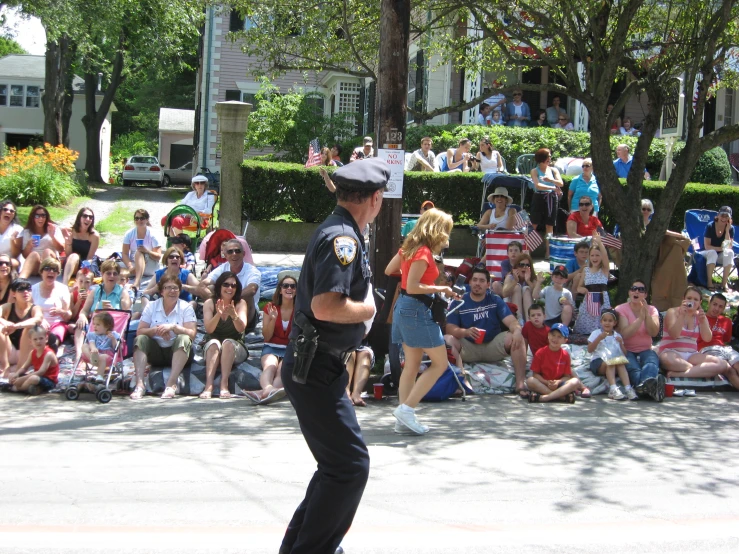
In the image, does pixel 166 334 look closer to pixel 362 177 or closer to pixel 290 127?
pixel 362 177

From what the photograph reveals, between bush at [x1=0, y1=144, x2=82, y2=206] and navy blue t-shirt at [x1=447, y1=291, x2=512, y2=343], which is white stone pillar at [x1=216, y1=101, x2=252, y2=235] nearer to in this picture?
navy blue t-shirt at [x1=447, y1=291, x2=512, y2=343]

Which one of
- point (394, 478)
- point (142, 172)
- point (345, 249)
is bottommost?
point (394, 478)

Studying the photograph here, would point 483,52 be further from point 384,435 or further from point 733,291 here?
point 384,435

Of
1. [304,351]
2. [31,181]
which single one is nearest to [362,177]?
[304,351]

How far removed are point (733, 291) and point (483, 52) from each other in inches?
226

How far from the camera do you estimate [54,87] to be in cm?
3108

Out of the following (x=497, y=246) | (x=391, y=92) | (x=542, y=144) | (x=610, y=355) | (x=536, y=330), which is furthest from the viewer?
(x=542, y=144)

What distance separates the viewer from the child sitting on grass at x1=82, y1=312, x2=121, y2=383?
29.6 feet

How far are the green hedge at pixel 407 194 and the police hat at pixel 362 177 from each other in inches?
471

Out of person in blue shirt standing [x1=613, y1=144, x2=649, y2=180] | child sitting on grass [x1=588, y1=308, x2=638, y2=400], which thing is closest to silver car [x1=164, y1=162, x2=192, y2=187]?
person in blue shirt standing [x1=613, y1=144, x2=649, y2=180]

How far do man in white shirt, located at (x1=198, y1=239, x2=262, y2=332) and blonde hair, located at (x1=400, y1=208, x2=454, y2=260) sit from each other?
3348mm

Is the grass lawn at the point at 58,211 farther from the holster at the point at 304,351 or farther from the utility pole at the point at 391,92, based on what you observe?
the holster at the point at 304,351

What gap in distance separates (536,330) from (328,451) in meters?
6.17

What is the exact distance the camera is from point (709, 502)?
18.7 feet
